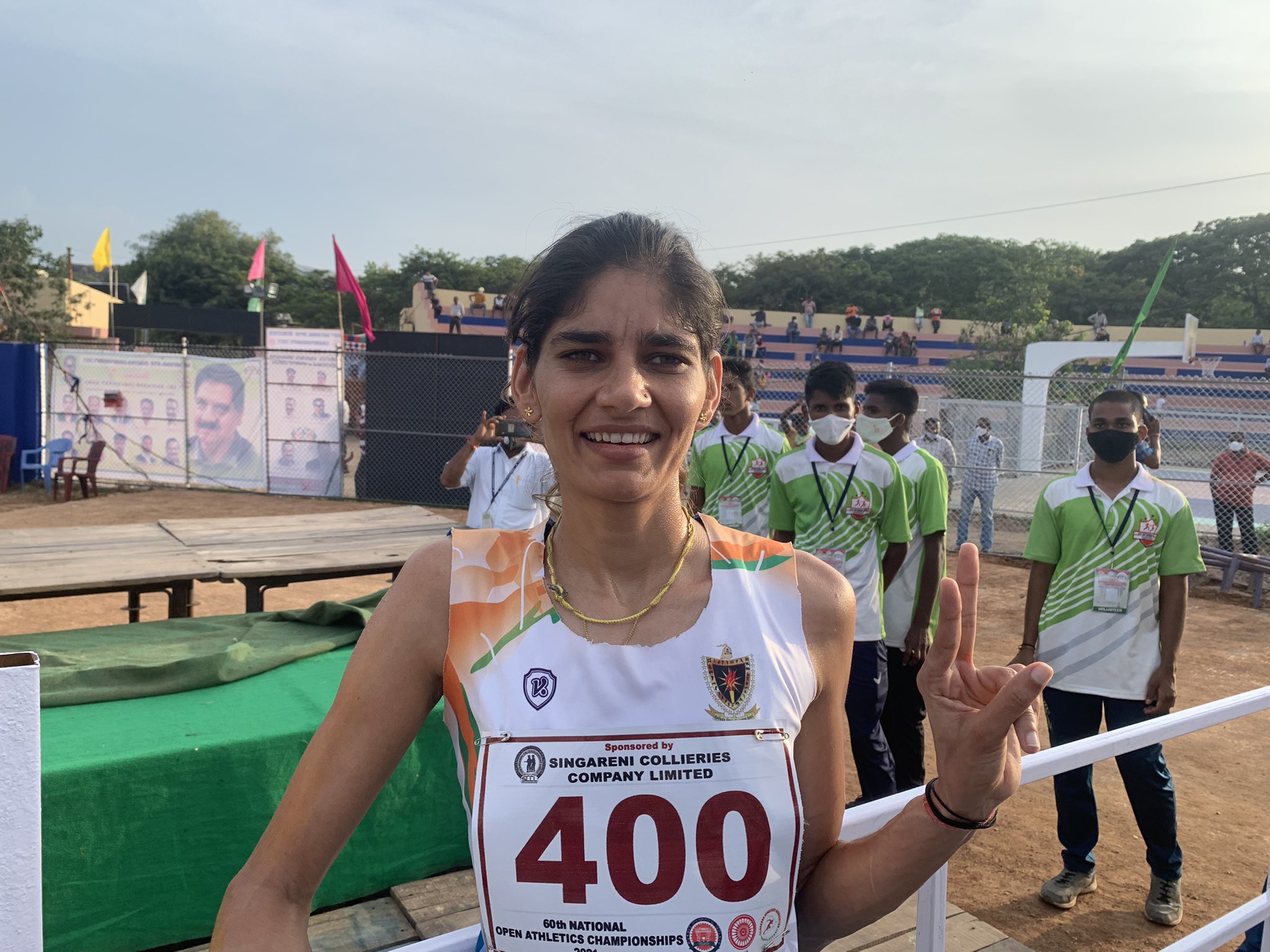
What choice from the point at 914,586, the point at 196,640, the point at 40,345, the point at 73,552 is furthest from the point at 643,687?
the point at 40,345

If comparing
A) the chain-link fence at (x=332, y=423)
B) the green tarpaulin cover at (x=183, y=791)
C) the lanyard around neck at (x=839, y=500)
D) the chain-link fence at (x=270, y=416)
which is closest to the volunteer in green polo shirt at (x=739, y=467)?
the lanyard around neck at (x=839, y=500)

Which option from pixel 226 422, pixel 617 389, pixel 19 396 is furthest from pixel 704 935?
pixel 19 396

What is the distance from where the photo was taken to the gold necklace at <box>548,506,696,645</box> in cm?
127

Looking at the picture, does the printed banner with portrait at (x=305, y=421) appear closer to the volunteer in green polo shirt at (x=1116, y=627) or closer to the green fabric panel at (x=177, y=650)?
the green fabric panel at (x=177, y=650)

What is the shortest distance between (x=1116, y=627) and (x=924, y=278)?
174 ft

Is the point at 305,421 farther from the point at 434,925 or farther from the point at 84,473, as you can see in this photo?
the point at 434,925

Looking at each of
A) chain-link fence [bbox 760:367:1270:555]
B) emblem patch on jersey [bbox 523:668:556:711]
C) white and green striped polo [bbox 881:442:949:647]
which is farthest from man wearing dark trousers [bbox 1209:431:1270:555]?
emblem patch on jersey [bbox 523:668:556:711]

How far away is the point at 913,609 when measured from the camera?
464cm

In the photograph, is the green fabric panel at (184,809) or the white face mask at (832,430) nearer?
the green fabric panel at (184,809)

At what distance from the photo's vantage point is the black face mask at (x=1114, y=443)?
12.6 feet

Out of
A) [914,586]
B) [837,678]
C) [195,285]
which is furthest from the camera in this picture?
[195,285]

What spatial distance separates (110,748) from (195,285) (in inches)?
2461

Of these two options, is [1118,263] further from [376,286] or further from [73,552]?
[73,552]

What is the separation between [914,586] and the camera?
15.3ft
